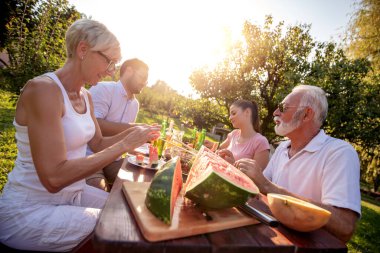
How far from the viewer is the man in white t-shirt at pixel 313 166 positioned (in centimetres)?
194

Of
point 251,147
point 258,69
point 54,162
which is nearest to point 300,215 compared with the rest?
point 54,162

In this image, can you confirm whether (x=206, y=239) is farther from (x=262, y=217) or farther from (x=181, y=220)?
(x=262, y=217)

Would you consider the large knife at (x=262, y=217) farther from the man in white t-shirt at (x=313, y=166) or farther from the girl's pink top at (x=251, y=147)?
the girl's pink top at (x=251, y=147)

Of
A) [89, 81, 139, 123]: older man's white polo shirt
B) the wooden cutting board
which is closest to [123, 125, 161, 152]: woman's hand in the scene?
the wooden cutting board

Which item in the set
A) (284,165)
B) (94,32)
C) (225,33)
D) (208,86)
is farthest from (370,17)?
(94,32)

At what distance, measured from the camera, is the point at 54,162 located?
A: 5.43 ft

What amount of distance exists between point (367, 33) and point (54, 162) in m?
15.8

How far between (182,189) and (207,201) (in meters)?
0.49

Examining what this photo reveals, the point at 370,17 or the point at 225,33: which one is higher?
the point at 370,17

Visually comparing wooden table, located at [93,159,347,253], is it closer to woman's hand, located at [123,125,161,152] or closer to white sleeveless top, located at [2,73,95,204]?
woman's hand, located at [123,125,161,152]

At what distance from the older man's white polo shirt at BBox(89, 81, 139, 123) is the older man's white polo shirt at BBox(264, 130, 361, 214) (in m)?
2.81

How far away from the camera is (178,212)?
1289 mm

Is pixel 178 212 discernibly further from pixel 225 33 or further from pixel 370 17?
pixel 370 17

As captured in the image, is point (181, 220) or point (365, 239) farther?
point (365, 239)
